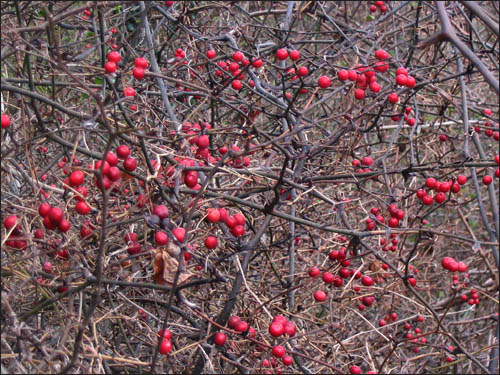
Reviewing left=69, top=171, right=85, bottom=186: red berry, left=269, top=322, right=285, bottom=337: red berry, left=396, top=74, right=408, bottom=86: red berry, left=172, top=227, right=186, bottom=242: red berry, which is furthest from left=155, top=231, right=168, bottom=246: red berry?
left=396, top=74, right=408, bottom=86: red berry

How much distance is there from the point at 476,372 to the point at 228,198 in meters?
3.00

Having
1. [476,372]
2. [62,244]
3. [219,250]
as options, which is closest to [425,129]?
[476,372]

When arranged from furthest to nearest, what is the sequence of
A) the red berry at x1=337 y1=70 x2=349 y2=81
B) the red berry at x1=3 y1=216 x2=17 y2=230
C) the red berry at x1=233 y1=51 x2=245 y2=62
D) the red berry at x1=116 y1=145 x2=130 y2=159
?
the red berry at x1=233 y1=51 x2=245 y2=62 < the red berry at x1=337 y1=70 x2=349 y2=81 < the red berry at x1=116 y1=145 x2=130 y2=159 < the red berry at x1=3 y1=216 x2=17 y2=230

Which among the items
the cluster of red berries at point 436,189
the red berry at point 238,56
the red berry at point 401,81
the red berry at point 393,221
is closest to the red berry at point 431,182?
the cluster of red berries at point 436,189

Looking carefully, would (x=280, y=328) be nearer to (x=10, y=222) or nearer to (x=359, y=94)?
(x=10, y=222)

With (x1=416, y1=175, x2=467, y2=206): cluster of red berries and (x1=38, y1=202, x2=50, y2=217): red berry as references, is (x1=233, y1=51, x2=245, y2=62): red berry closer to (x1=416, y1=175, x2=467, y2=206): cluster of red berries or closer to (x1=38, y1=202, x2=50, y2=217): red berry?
(x1=416, y1=175, x2=467, y2=206): cluster of red berries

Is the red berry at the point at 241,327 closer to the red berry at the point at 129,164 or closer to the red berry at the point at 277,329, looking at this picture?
the red berry at the point at 277,329

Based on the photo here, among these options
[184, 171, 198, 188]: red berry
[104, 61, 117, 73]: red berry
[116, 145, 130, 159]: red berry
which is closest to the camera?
[116, 145, 130, 159]: red berry

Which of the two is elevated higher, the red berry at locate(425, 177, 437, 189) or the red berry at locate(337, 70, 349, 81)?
the red berry at locate(337, 70, 349, 81)

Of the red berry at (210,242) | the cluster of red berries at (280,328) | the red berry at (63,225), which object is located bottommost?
the cluster of red berries at (280,328)

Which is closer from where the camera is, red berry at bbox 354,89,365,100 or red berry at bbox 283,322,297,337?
red berry at bbox 283,322,297,337

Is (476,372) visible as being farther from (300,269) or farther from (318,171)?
(318,171)

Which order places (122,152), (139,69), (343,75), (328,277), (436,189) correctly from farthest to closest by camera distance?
(436,189), (343,75), (328,277), (139,69), (122,152)

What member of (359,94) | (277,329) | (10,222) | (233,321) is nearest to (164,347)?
(233,321)
